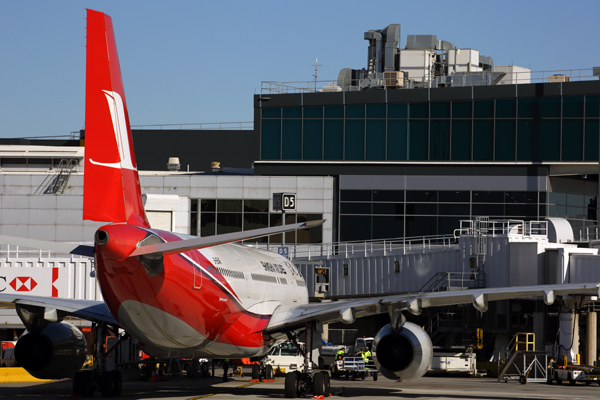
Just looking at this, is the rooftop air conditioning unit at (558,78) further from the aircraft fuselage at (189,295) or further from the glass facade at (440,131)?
the aircraft fuselage at (189,295)

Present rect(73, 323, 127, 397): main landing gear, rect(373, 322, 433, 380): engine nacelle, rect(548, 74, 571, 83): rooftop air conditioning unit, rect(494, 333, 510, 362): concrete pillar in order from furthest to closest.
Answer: rect(548, 74, 571, 83): rooftop air conditioning unit → rect(494, 333, 510, 362): concrete pillar → rect(373, 322, 433, 380): engine nacelle → rect(73, 323, 127, 397): main landing gear

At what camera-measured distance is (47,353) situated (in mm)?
27219

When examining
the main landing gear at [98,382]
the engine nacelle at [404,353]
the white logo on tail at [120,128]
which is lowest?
the main landing gear at [98,382]

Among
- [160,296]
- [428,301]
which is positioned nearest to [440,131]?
[428,301]

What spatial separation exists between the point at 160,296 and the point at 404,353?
8.74 m

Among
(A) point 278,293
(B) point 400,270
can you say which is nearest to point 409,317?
(B) point 400,270

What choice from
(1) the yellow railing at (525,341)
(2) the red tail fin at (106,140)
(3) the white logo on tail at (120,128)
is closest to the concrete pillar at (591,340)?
(1) the yellow railing at (525,341)

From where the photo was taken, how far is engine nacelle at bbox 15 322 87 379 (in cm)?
2725

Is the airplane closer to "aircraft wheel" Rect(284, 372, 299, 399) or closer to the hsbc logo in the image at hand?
"aircraft wheel" Rect(284, 372, 299, 399)

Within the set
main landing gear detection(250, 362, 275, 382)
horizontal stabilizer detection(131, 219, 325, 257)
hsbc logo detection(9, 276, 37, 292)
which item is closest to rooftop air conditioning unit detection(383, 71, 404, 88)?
hsbc logo detection(9, 276, 37, 292)

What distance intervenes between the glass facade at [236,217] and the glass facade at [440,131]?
14.4 feet

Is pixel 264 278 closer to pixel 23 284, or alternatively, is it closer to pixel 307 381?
pixel 307 381

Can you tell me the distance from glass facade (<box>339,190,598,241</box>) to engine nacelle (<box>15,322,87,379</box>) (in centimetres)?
3722

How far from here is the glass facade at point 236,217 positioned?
212 feet
